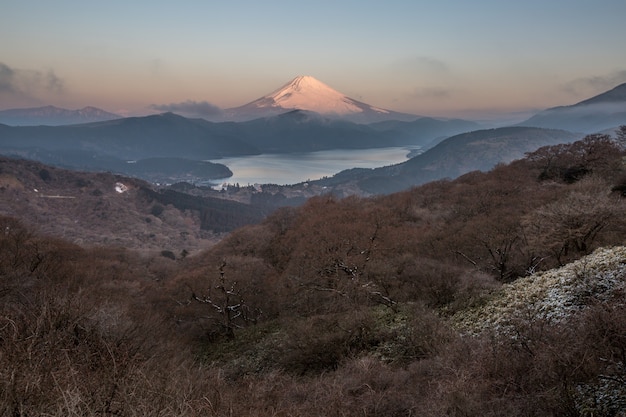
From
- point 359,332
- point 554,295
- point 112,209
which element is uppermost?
point 554,295

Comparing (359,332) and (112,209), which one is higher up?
(359,332)

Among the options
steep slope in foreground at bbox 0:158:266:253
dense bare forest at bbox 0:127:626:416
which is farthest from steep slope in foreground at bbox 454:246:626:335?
steep slope in foreground at bbox 0:158:266:253

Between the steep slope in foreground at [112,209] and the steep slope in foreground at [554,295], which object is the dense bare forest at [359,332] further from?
the steep slope in foreground at [112,209]

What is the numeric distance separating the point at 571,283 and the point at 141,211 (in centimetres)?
16290

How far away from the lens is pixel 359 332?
12.9 meters

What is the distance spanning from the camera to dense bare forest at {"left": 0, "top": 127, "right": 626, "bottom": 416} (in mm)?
6055

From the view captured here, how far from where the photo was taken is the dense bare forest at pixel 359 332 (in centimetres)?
605

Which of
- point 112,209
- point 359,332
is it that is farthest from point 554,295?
point 112,209

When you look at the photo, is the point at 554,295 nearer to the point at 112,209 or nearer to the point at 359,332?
the point at 359,332

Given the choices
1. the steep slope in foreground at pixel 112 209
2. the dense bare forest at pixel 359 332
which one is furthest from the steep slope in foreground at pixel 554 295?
the steep slope in foreground at pixel 112 209

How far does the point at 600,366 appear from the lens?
610cm

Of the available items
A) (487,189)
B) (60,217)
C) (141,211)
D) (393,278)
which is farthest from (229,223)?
(393,278)

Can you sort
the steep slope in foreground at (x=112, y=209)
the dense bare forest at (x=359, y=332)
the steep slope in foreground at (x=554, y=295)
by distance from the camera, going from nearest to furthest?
the dense bare forest at (x=359, y=332)
the steep slope in foreground at (x=554, y=295)
the steep slope in foreground at (x=112, y=209)

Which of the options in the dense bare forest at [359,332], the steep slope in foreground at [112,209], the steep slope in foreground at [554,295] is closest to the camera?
the dense bare forest at [359,332]
